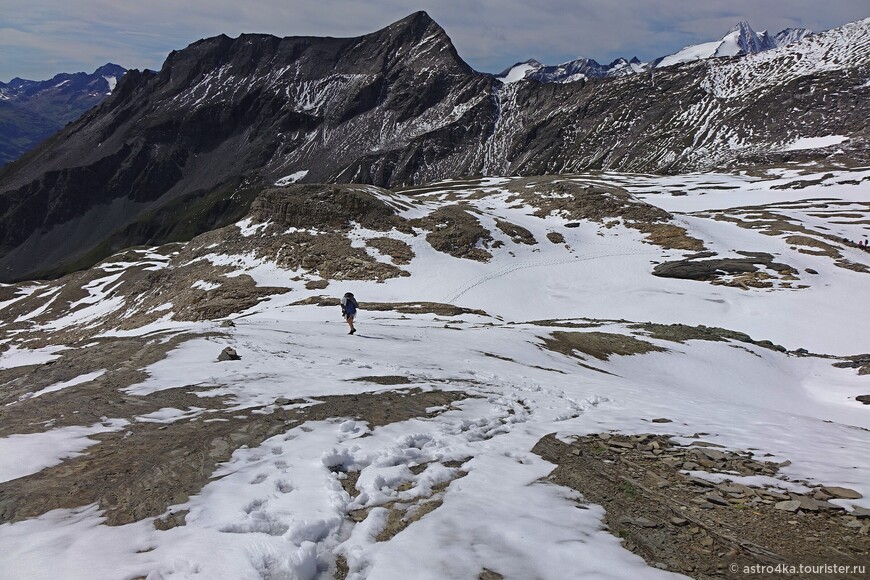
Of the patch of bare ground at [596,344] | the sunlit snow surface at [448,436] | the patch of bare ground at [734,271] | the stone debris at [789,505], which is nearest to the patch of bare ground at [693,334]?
the sunlit snow surface at [448,436]

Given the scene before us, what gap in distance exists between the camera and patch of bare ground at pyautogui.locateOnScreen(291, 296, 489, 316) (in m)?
34.0

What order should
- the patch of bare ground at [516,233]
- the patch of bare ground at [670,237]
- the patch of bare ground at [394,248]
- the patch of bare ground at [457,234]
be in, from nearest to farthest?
1. the patch of bare ground at [394,248]
2. the patch of bare ground at [457,234]
3. the patch of bare ground at [670,237]
4. the patch of bare ground at [516,233]

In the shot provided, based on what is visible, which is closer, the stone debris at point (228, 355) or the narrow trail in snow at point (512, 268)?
the stone debris at point (228, 355)

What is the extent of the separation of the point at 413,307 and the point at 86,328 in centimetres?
3883

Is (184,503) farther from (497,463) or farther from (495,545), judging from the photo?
(497,463)

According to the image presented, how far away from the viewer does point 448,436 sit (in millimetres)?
9812

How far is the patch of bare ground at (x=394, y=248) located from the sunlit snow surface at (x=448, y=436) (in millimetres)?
10983

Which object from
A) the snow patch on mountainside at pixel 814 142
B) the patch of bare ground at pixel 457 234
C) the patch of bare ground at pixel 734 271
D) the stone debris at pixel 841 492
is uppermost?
the snow patch on mountainside at pixel 814 142

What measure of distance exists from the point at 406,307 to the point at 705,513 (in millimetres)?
28971

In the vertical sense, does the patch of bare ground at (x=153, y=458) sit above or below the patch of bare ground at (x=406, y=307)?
above

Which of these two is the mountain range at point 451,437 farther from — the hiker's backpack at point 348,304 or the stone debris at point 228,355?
the hiker's backpack at point 348,304

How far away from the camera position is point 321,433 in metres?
9.41

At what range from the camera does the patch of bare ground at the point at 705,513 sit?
5.64 m

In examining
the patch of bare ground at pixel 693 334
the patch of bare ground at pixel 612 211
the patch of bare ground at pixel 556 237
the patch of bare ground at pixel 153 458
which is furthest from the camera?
the patch of bare ground at pixel 556 237
